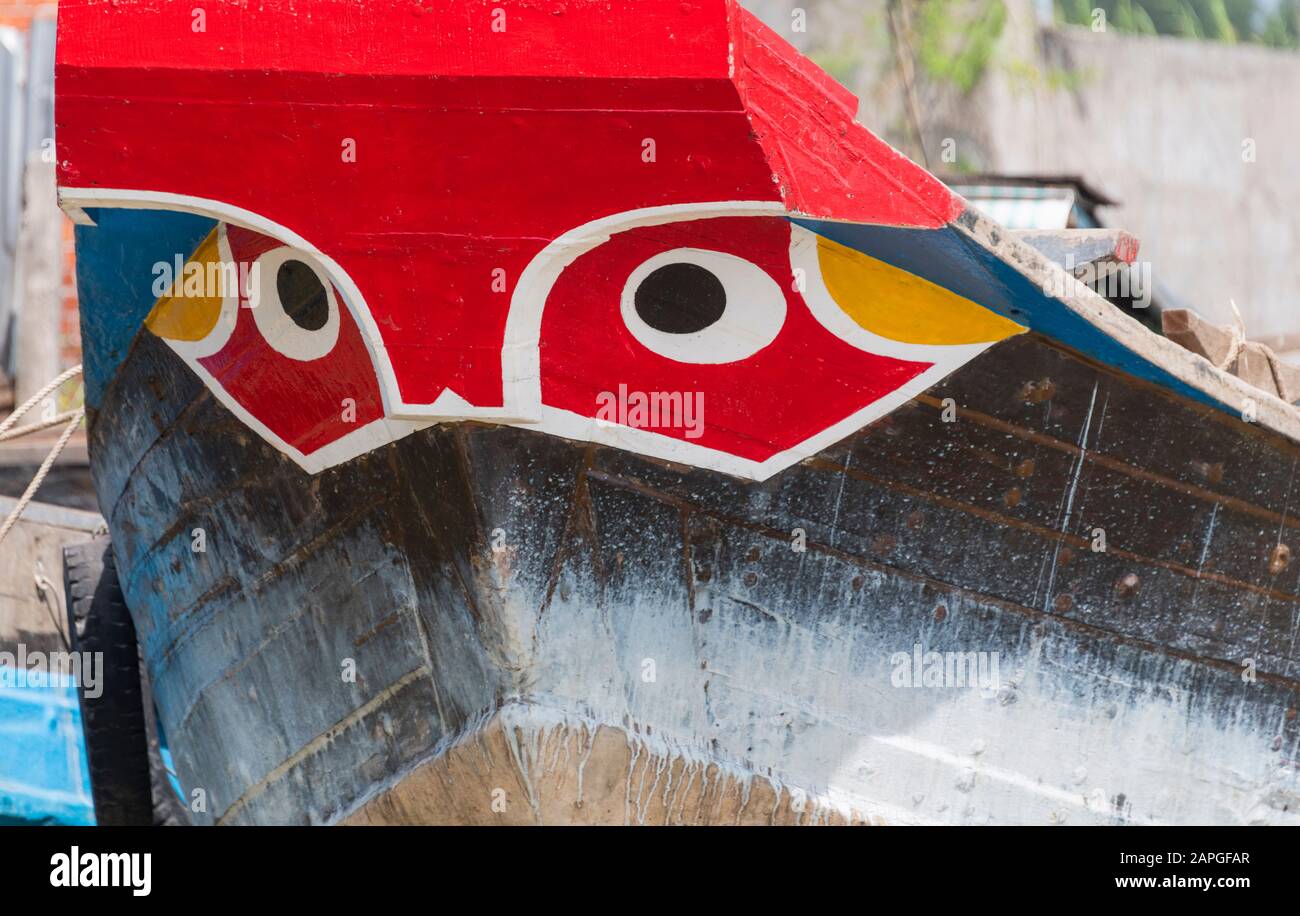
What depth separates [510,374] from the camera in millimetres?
2445

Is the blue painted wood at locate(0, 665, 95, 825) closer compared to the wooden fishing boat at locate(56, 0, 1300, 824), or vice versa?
the wooden fishing boat at locate(56, 0, 1300, 824)

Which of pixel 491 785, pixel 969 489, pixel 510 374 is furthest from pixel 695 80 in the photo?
pixel 491 785

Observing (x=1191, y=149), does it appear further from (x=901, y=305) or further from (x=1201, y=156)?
(x=901, y=305)

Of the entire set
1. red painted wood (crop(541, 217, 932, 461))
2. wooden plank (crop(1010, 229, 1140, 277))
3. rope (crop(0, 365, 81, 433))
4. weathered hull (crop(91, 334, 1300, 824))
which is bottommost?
weathered hull (crop(91, 334, 1300, 824))

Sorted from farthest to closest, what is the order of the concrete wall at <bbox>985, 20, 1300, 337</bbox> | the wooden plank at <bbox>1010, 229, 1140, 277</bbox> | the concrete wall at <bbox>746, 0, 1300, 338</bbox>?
1. the concrete wall at <bbox>985, 20, 1300, 337</bbox>
2. the concrete wall at <bbox>746, 0, 1300, 338</bbox>
3. the wooden plank at <bbox>1010, 229, 1140, 277</bbox>

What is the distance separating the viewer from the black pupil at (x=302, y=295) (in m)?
2.55

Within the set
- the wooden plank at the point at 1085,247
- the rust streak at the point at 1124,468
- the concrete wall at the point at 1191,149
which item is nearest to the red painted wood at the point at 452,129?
the rust streak at the point at 1124,468

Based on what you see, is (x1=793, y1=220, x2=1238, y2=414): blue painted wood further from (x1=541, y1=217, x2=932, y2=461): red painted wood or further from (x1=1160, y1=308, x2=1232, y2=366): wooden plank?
(x1=1160, y1=308, x2=1232, y2=366): wooden plank

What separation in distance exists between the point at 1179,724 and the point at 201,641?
224 centimetres

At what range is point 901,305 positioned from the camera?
2.58 m

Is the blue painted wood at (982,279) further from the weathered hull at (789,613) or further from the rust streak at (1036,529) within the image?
the rust streak at (1036,529)

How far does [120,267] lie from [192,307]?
188mm

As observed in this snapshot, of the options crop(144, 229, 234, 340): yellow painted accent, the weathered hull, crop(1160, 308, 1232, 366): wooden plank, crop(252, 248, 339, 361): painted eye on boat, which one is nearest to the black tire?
the weathered hull

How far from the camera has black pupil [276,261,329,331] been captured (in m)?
2.55
